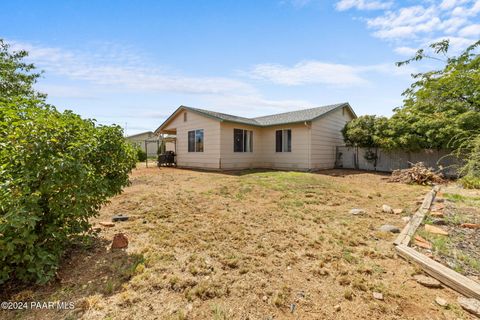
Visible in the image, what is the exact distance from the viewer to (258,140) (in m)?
13.7

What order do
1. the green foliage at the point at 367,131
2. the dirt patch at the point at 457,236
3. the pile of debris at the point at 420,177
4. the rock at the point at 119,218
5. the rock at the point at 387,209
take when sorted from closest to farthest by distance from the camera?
1. the dirt patch at the point at 457,236
2. the rock at the point at 119,218
3. the rock at the point at 387,209
4. the pile of debris at the point at 420,177
5. the green foliage at the point at 367,131

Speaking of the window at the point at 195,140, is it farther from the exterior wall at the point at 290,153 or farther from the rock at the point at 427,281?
the rock at the point at 427,281

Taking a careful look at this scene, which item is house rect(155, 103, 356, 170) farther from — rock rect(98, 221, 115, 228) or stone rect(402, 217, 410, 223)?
rock rect(98, 221, 115, 228)

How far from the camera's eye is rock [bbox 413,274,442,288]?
7.06 feet

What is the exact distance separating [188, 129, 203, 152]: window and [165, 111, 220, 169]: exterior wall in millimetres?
243

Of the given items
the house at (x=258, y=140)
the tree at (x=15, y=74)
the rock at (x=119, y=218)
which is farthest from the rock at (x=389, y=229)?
the tree at (x=15, y=74)

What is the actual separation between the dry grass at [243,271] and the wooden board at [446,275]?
4.4 inches

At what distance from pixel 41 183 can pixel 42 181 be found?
20 mm

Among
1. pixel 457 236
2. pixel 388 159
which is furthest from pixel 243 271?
pixel 388 159

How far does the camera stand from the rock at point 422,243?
2934 mm

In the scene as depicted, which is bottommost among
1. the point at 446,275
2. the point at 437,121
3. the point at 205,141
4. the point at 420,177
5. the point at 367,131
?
the point at 446,275

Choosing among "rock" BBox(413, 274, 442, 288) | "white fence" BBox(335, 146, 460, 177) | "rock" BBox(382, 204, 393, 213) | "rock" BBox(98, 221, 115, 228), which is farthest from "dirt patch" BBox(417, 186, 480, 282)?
"white fence" BBox(335, 146, 460, 177)

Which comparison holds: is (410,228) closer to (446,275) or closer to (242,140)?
(446,275)

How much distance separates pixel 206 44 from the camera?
964 cm
